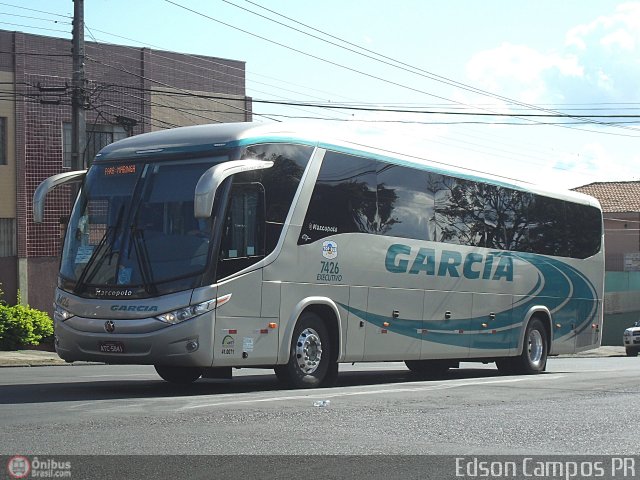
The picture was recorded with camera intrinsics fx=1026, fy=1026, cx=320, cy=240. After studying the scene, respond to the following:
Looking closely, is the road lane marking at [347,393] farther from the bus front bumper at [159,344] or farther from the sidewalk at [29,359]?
the sidewalk at [29,359]

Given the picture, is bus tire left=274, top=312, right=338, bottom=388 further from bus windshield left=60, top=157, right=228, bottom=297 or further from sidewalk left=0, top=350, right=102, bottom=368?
sidewalk left=0, top=350, right=102, bottom=368

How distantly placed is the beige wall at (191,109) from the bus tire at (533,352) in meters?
17.7

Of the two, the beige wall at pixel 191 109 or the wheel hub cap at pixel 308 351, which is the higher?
the beige wall at pixel 191 109

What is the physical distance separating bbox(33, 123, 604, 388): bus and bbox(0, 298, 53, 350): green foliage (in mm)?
12844

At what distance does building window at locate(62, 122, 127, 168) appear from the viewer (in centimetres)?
3291

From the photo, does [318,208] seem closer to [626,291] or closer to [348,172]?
[348,172]

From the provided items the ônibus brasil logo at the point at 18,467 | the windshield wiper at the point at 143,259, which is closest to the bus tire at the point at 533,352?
the windshield wiper at the point at 143,259

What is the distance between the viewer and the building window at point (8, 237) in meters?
32.3

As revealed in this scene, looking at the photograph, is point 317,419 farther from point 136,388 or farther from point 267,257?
point 136,388

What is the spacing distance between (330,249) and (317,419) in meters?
5.00

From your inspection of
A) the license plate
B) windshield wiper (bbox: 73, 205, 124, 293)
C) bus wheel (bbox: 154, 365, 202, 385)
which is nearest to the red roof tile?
bus wheel (bbox: 154, 365, 202, 385)

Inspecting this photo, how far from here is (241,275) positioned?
1302cm

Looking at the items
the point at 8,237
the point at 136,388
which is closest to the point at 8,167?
the point at 8,237

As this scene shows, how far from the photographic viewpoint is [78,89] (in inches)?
955
